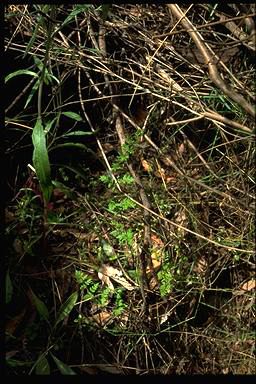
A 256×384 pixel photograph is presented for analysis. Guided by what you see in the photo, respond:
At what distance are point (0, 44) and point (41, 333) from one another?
3.86ft

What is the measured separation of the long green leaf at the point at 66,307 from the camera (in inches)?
82.5

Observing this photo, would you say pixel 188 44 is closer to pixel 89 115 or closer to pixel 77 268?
pixel 89 115

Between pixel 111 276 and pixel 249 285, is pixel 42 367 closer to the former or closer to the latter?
pixel 111 276

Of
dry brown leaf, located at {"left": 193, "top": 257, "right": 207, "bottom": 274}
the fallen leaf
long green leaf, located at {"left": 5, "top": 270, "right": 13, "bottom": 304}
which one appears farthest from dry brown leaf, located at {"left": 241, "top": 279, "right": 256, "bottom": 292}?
long green leaf, located at {"left": 5, "top": 270, "right": 13, "bottom": 304}

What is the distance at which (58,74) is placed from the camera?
93.0 inches

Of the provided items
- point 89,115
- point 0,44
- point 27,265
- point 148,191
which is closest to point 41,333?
point 27,265

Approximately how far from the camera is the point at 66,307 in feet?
6.91

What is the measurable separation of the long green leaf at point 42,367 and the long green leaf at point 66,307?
15 centimetres

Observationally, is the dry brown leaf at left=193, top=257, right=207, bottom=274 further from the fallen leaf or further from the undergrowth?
the fallen leaf

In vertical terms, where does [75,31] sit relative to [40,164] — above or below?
above

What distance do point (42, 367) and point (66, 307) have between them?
0.78ft

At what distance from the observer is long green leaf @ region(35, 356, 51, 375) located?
1.97 m

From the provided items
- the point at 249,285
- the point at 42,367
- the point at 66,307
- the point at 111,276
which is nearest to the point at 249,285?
the point at 249,285

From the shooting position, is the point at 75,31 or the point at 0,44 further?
the point at 75,31
